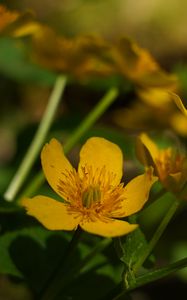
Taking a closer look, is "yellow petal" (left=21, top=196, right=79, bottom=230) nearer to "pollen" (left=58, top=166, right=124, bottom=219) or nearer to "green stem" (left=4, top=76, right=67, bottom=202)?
"pollen" (left=58, top=166, right=124, bottom=219)

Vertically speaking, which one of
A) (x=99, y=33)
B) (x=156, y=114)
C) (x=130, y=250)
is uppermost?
(x=130, y=250)

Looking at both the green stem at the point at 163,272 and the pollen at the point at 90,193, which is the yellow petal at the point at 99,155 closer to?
the pollen at the point at 90,193

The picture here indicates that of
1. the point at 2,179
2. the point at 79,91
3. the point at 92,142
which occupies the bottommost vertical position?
the point at 79,91

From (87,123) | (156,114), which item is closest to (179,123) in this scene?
(156,114)

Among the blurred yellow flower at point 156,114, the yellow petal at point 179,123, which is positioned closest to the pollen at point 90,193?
the blurred yellow flower at point 156,114

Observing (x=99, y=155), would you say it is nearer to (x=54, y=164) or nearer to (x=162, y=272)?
(x=54, y=164)

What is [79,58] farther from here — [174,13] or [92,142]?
[174,13]

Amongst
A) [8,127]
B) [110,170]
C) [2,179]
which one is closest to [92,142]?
[110,170]
